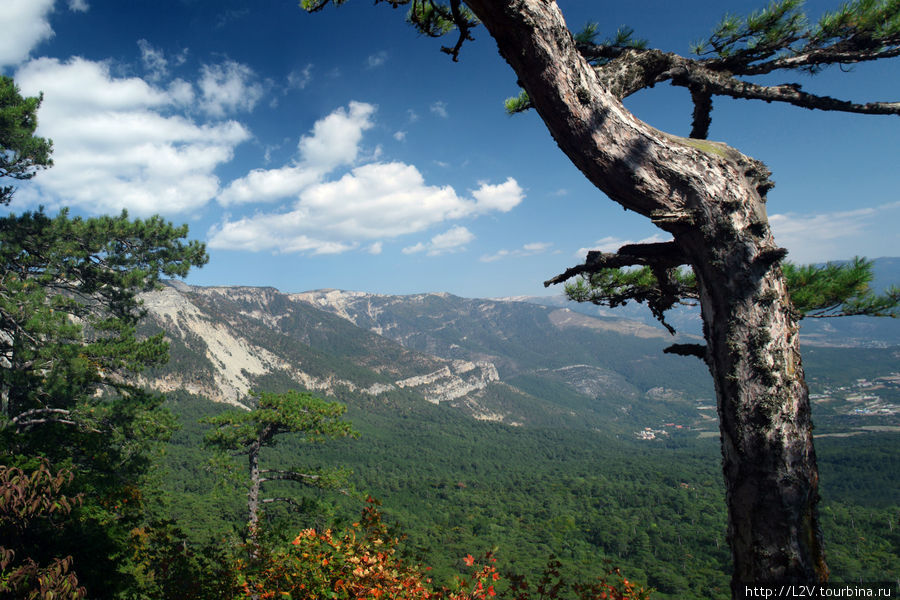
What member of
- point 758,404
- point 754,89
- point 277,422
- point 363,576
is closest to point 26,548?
point 363,576

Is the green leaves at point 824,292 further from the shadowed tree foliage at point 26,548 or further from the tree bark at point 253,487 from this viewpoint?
the tree bark at point 253,487

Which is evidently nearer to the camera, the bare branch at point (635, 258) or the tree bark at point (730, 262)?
the tree bark at point (730, 262)

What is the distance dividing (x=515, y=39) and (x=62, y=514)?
8.18 metres

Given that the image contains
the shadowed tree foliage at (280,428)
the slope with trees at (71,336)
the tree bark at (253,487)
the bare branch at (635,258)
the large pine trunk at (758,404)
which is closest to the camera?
the large pine trunk at (758,404)

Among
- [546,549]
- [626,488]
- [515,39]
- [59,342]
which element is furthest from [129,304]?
[626,488]

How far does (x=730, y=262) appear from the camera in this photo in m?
2.59

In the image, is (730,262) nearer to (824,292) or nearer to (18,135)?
(824,292)

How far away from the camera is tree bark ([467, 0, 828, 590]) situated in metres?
2.39

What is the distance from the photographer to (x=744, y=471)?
2475mm

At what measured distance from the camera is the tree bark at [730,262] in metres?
2.39

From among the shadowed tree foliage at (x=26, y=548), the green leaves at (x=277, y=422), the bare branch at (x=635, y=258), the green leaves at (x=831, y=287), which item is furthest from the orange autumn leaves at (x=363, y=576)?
the green leaves at (x=277, y=422)

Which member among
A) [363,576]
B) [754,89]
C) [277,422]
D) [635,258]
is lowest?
[277,422]

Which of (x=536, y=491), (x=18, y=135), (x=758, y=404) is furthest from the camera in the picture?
(x=536, y=491)

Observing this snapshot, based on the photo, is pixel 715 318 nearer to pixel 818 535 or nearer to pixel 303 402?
pixel 818 535
